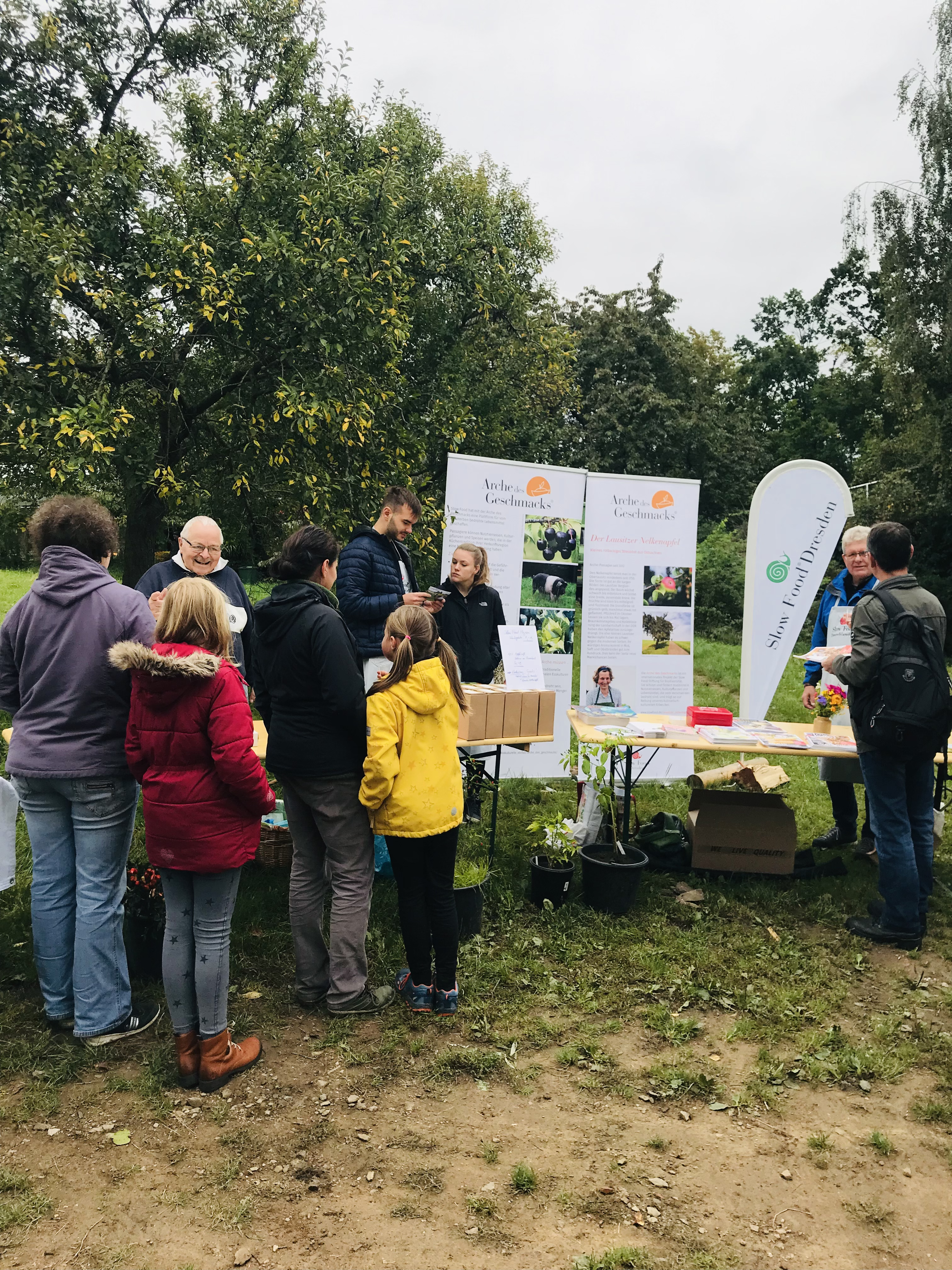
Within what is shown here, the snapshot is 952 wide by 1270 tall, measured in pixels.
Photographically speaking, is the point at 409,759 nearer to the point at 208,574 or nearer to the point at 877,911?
the point at 208,574

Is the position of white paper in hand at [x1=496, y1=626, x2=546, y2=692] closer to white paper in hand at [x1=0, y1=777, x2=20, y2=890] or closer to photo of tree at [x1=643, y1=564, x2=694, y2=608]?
photo of tree at [x1=643, y1=564, x2=694, y2=608]

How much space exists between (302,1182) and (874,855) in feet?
14.0

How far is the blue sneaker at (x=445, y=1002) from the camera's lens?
11.1ft

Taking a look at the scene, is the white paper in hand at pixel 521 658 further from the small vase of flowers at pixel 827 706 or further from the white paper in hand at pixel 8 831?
the white paper in hand at pixel 8 831

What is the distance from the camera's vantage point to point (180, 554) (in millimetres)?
4051

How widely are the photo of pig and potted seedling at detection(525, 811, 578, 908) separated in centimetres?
253

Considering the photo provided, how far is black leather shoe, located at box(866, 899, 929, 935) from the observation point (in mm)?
4352

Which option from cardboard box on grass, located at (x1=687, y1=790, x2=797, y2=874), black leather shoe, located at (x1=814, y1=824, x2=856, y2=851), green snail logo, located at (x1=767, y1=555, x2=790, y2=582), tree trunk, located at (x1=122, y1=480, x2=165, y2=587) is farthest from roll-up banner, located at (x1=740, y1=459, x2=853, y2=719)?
tree trunk, located at (x1=122, y1=480, x2=165, y2=587)

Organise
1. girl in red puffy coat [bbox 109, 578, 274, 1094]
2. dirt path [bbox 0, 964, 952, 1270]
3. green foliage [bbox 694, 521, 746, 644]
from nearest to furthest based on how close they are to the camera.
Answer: dirt path [bbox 0, 964, 952, 1270], girl in red puffy coat [bbox 109, 578, 274, 1094], green foliage [bbox 694, 521, 746, 644]

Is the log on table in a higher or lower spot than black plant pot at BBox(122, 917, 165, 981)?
higher

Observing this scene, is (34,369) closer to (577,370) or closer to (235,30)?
(235,30)

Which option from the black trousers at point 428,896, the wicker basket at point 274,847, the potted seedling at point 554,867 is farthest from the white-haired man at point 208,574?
the potted seedling at point 554,867

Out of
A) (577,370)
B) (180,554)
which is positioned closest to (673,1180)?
(180,554)

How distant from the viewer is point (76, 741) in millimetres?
2885
